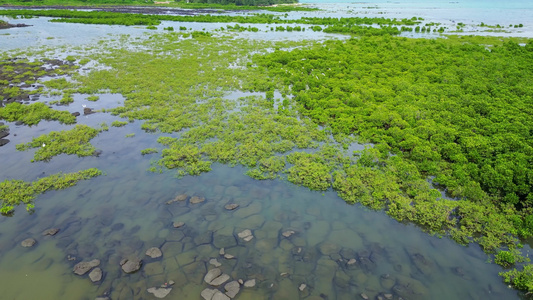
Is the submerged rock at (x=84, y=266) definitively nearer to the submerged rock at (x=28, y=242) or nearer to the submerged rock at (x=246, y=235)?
the submerged rock at (x=28, y=242)

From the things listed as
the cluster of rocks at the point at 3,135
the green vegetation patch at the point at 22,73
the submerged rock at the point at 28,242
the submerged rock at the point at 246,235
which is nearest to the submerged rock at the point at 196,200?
the submerged rock at the point at 246,235

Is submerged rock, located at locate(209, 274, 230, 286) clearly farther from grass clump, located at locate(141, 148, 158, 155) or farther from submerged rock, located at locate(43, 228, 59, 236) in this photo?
grass clump, located at locate(141, 148, 158, 155)

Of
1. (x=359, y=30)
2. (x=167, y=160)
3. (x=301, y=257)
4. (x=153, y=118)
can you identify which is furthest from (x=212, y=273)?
(x=359, y=30)

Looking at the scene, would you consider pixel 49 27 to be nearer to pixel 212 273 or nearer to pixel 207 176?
pixel 207 176

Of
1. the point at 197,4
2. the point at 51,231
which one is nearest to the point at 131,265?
the point at 51,231

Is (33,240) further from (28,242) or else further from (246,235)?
(246,235)

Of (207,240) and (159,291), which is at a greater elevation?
(207,240)

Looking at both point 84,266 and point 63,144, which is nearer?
point 84,266
